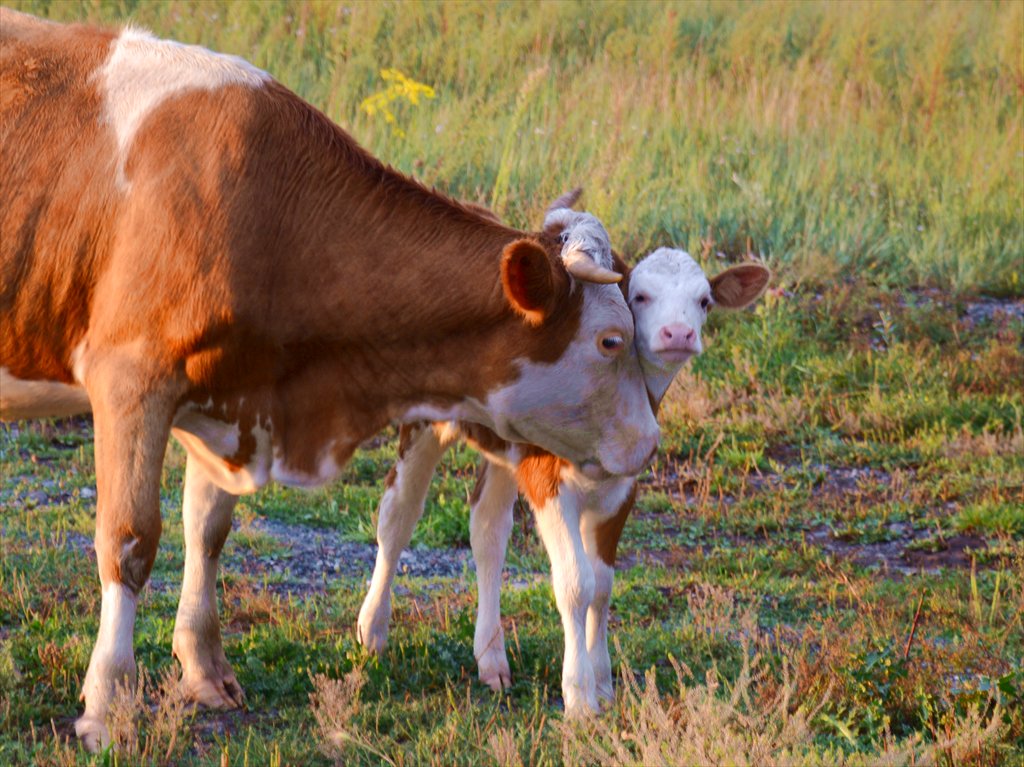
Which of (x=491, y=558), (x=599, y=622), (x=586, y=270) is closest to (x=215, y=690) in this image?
(x=491, y=558)

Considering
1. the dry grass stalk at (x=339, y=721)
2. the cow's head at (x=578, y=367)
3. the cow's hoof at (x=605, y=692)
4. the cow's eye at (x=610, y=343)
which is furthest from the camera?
the cow's hoof at (x=605, y=692)

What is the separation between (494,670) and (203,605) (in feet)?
3.74

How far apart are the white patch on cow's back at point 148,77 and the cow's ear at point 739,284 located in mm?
1876

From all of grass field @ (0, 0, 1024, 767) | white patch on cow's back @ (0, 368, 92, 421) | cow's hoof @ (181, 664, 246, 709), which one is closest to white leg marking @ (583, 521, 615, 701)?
grass field @ (0, 0, 1024, 767)

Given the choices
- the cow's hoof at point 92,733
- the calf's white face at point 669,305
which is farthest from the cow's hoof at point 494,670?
the cow's hoof at point 92,733

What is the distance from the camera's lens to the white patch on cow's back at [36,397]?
5363mm

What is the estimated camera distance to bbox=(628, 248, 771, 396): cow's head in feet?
17.6

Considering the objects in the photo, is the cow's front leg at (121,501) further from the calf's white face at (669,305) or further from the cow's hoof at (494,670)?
the calf's white face at (669,305)

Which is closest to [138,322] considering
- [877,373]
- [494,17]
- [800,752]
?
[800,752]

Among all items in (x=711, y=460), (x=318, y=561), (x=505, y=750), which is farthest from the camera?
(x=711, y=460)

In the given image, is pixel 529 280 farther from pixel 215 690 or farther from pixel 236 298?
pixel 215 690

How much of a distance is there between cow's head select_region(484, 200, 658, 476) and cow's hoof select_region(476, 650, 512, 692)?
0.89m

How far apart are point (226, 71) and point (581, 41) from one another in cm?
1080

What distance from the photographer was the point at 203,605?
18.8ft
